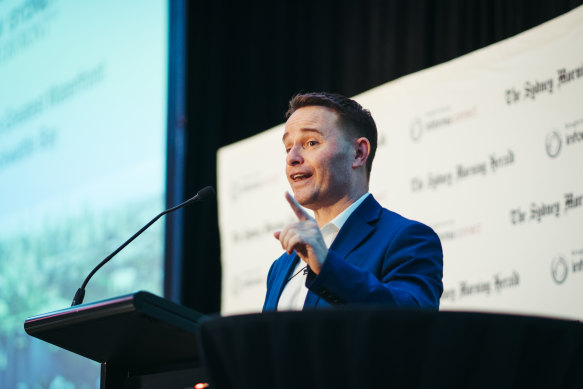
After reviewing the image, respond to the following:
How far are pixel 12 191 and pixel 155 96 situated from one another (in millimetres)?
1128

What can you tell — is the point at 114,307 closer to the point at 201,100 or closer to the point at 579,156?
the point at 579,156

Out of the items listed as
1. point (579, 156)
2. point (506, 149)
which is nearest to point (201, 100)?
point (506, 149)

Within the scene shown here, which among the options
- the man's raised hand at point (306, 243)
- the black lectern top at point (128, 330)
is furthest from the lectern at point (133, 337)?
the man's raised hand at point (306, 243)

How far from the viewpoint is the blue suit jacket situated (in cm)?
158

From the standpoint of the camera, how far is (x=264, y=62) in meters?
5.15

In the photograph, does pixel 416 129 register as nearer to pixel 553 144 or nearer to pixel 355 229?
pixel 553 144

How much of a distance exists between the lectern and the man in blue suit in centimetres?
28

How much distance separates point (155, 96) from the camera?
16.3 ft

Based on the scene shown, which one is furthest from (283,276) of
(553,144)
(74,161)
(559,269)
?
(74,161)

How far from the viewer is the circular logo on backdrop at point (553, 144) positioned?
306 centimetres

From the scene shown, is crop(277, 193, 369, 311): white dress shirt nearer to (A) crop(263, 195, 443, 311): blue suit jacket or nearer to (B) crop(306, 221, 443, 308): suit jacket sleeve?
(A) crop(263, 195, 443, 311): blue suit jacket

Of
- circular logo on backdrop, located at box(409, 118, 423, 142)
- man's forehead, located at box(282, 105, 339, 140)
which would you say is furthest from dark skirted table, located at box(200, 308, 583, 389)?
circular logo on backdrop, located at box(409, 118, 423, 142)

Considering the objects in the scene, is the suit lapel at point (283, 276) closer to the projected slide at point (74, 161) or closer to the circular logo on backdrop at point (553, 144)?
the circular logo on backdrop at point (553, 144)

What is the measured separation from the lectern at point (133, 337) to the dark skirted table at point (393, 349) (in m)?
0.49
